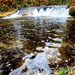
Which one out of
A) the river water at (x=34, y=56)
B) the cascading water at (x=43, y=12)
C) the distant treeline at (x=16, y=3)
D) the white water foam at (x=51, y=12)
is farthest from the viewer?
the distant treeline at (x=16, y=3)

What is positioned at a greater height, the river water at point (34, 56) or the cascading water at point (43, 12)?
the river water at point (34, 56)

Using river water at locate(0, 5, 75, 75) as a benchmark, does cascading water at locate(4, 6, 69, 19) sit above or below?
below

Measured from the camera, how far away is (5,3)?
2741 centimetres

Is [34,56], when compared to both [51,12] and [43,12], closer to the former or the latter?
[51,12]

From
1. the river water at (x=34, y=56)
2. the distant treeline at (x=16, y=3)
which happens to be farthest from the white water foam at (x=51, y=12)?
the river water at (x=34, y=56)

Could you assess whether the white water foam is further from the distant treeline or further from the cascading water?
the distant treeline

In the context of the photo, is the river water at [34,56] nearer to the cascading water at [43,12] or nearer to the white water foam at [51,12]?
the white water foam at [51,12]

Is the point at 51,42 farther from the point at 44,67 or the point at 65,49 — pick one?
the point at 44,67

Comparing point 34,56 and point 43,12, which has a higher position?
point 34,56

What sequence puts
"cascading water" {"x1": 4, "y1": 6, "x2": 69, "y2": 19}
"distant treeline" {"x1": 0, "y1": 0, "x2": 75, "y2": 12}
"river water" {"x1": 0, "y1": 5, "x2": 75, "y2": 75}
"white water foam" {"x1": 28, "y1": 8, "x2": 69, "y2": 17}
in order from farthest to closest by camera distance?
"distant treeline" {"x1": 0, "y1": 0, "x2": 75, "y2": 12}
"cascading water" {"x1": 4, "y1": 6, "x2": 69, "y2": 19}
"white water foam" {"x1": 28, "y1": 8, "x2": 69, "y2": 17}
"river water" {"x1": 0, "y1": 5, "x2": 75, "y2": 75}

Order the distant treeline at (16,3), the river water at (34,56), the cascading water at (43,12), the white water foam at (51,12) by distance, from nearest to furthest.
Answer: the river water at (34,56)
the white water foam at (51,12)
the cascading water at (43,12)
the distant treeline at (16,3)

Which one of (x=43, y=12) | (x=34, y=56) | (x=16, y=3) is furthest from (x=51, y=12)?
(x=34, y=56)

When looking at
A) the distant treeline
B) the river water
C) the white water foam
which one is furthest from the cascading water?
the river water

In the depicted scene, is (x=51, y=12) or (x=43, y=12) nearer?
(x=51, y=12)
